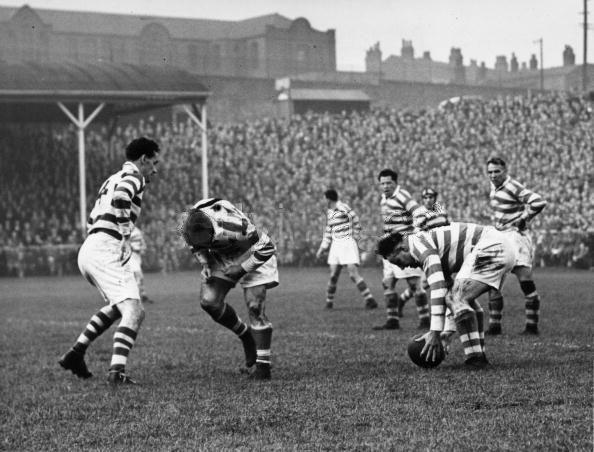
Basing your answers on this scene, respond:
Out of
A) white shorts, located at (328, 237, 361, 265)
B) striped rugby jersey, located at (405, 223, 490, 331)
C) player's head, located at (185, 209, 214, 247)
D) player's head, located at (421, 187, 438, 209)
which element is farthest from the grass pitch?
white shorts, located at (328, 237, 361, 265)

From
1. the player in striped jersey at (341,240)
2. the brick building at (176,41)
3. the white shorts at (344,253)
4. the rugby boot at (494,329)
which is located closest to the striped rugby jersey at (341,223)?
the player in striped jersey at (341,240)

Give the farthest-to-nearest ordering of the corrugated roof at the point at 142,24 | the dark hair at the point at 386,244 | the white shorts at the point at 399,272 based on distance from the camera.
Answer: the corrugated roof at the point at 142,24, the white shorts at the point at 399,272, the dark hair at the point at 386,244

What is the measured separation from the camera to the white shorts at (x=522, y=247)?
463 inches

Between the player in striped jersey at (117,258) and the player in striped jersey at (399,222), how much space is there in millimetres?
4690

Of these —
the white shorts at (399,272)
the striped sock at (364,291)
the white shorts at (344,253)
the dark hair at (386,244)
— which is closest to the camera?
the dark hair at (386,244)

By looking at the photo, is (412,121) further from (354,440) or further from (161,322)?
(354,440)

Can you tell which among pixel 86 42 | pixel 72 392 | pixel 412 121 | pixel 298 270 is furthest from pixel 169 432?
pixel 86 42

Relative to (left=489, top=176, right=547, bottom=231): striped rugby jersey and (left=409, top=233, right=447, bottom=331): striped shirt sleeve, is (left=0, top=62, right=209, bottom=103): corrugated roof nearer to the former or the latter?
(left=489, top=176, right=547, bottom=231): striped rugby jersey

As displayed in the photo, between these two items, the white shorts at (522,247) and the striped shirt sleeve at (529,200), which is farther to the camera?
the white shorts at (522,247)

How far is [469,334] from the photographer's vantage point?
8.63m

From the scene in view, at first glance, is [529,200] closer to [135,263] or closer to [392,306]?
[392,306]

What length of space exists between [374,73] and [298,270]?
4426 centimetres

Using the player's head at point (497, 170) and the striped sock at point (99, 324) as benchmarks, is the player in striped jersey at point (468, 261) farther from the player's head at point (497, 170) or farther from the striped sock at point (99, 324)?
the player's head at point (497, 170)

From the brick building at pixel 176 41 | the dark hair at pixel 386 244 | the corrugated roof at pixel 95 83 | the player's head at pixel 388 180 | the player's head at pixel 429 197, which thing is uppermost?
the brick building at pixel 176 41
